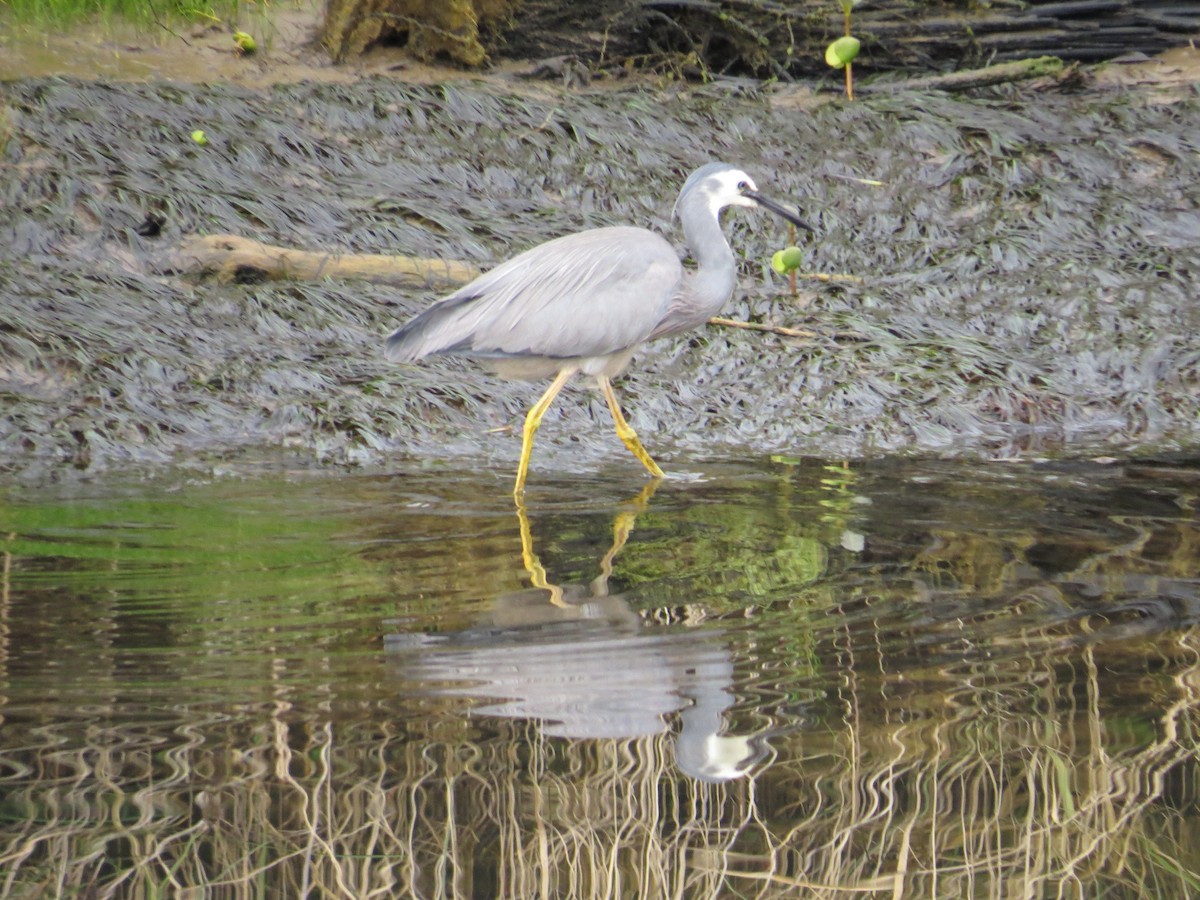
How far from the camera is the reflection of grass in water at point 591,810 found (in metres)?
2.63

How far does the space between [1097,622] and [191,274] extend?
5.39 metres

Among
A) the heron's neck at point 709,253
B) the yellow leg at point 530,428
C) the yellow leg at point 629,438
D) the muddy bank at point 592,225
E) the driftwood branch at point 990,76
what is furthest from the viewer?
the driftwood branch at point 990,76

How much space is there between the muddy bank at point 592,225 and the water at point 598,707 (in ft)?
5.93

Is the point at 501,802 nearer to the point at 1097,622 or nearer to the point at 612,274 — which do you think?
the point at 1097,622

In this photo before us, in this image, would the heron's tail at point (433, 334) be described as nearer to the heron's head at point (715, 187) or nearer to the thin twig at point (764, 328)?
the heron's head at point (715, 187)

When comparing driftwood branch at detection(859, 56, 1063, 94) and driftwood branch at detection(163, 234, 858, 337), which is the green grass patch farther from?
driftwood branch at detection(859, 56, 1063, 94)

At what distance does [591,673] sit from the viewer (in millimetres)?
3504

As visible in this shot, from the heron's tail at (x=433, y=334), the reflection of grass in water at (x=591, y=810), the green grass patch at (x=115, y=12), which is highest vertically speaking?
the green grass patch at (x=115, y=12)

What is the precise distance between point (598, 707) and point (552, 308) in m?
3.03

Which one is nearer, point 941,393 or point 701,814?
point 701,814

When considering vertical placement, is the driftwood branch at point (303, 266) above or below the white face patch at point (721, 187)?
below

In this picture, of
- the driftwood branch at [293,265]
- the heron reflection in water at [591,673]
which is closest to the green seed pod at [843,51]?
the driftwood branch at [293,265]

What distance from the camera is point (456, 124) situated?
9.39m

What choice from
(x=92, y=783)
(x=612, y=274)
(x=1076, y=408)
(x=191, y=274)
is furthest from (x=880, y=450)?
(x=92, y=783)
